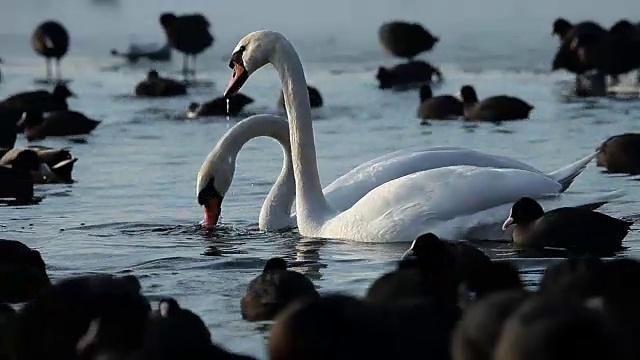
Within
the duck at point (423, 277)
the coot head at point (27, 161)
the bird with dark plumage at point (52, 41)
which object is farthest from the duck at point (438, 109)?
the duck at point (423, 277)

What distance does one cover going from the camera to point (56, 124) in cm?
2130

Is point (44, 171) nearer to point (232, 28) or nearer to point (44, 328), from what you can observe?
point (44, 328)

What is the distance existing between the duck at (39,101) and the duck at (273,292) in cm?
1441

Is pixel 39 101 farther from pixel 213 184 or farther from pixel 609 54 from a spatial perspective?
pixel 213 184

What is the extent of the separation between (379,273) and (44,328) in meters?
3.47

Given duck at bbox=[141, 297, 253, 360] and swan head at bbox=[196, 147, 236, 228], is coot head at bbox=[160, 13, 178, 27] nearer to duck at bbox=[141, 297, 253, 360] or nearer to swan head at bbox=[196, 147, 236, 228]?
swan head at bbox=[196, 147, 236, 228]

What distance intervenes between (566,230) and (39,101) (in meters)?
13.6

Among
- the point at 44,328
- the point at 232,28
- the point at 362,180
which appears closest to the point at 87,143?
the point at 362,180

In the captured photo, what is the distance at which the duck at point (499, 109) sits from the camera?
66.8 ft

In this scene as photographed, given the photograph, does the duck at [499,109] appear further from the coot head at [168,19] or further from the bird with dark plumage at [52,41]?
the coot head at [168,19]

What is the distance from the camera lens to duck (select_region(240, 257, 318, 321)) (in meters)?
8.45

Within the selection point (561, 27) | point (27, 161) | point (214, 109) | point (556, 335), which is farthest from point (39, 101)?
point (556, 335)

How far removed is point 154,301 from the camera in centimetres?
963

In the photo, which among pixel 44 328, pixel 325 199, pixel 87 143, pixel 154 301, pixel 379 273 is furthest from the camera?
pixel 87 143
